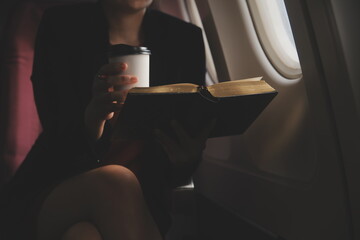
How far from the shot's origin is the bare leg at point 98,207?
77cm

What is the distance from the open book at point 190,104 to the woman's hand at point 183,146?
2 cm

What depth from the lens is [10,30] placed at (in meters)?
1.36

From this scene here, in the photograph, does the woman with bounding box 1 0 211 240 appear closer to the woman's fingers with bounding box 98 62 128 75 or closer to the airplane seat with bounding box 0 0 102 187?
the woman's fingers with bounding box 98 62 128 75

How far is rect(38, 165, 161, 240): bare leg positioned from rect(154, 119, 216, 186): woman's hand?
5.2 inches

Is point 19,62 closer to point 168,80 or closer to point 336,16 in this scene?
point 168,80

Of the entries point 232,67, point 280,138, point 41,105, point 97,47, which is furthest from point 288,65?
point 41,105

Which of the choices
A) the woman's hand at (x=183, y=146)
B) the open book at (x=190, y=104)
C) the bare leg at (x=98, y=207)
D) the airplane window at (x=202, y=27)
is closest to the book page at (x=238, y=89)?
the open book at (x=190, y=104)

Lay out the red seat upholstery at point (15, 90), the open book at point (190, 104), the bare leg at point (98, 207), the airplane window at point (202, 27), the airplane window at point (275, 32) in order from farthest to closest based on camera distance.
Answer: the airplane window at point (202, 27)
the red seat upholstery at point (15, 90)
the airplane window at point (275, 32)
the bare leg at point (98, 207)
the open book at point (190, 104)

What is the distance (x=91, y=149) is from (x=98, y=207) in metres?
0.15

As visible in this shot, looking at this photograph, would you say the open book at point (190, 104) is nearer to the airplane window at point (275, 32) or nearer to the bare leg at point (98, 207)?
the bare leg at point (98, 207)

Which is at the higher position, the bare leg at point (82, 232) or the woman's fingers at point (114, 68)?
the woman's fingers at point (114, 68)

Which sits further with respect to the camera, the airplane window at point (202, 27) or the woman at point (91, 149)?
the airplane window at point (202, 27)

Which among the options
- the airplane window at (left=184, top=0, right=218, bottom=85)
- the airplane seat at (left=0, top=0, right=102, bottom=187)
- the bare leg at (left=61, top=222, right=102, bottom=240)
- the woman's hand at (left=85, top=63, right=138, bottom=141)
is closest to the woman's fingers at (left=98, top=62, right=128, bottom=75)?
the woman's hand at (left=85, top=63, right=138, bottom=141)

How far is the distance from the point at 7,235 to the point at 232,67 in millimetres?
954
